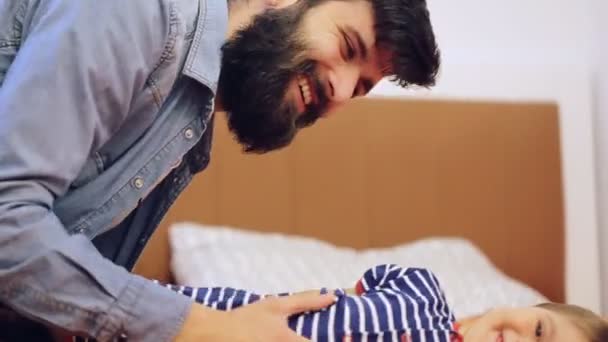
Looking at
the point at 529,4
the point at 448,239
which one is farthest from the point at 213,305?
the point at 529,4

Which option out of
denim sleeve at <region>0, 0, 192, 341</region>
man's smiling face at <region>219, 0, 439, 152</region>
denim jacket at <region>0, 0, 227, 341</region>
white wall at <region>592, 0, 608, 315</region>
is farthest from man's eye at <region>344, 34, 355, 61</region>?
white wall at <region>592, 0, 608, 315</region>

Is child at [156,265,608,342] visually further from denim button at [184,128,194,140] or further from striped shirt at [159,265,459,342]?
denim button at [184,128,194,140]

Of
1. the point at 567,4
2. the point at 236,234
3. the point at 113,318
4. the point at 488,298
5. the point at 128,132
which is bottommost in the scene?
Answer: the point at 488,298

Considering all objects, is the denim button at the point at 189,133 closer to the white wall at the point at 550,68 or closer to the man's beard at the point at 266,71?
the man's beard at the point at 266,71

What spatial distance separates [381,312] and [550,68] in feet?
4.79

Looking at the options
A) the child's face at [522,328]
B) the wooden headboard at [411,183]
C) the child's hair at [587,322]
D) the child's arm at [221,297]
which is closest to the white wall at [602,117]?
the wooden headboard at [411,183]

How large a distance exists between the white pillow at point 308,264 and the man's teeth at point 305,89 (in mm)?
714

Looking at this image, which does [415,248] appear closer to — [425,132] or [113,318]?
[425,132]

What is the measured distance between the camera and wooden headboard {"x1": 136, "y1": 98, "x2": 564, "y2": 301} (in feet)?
6.61

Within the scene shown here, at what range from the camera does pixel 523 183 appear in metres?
2.19

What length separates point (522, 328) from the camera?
1.22 meters

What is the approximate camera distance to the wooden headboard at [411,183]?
201 centimetres

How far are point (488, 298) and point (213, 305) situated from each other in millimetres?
942

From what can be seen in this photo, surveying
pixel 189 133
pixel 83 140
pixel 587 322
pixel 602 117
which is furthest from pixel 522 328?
pixel 602 117
